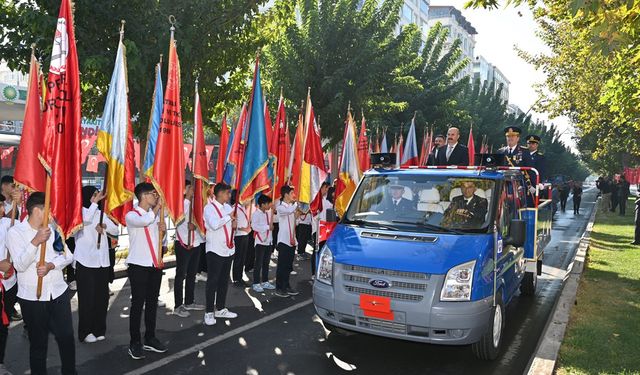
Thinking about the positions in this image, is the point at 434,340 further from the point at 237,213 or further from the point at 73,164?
the point at 237,213

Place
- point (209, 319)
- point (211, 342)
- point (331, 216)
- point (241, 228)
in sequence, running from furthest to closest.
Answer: point (241, 228), point (209, 319), point (331, 216), point (211, 342)

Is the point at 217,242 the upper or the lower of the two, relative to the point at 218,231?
lower

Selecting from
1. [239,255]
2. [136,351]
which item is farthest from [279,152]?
[136,351]

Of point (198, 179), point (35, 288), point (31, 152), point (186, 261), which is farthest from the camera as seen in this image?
point (198, 179)

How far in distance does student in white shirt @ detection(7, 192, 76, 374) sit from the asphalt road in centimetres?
87

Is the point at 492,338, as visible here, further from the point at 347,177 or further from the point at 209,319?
the point at 347,177

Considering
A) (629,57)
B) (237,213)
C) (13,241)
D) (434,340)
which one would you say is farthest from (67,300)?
(629,57)

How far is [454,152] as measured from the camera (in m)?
9.14

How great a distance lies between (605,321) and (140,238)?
635 centimetres

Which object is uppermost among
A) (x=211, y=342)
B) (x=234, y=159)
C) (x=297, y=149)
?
(x=297, y=149)

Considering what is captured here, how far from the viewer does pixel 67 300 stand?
468cm

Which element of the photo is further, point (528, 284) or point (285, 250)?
point (528, 284)

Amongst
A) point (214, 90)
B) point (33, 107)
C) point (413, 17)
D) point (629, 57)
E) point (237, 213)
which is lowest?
point (237, 213)

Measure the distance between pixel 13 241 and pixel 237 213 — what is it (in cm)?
447
